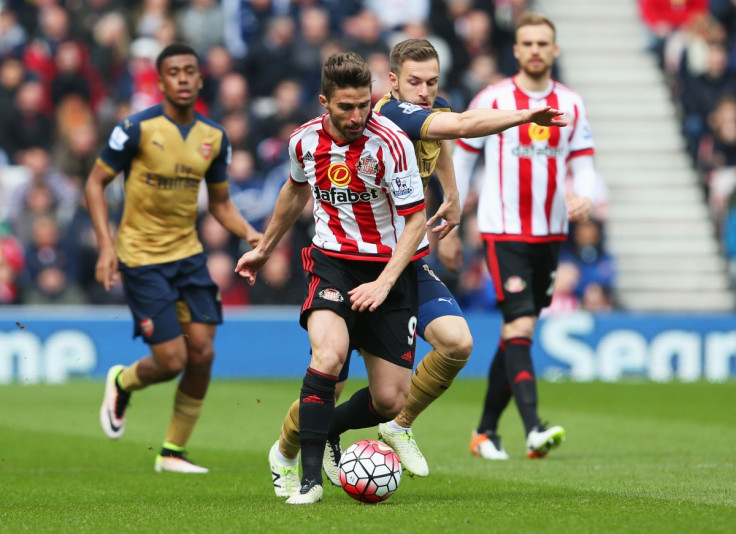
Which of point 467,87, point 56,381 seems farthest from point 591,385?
point 56,381

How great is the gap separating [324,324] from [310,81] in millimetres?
10587

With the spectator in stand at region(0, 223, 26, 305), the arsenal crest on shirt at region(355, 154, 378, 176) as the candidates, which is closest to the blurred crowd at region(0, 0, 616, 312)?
the spectator in stand at region(0, 223, 26, 305)

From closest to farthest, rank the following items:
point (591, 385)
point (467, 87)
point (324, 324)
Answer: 1. point (324, 324)
2. point (591, 385)
3. point (467, 87)

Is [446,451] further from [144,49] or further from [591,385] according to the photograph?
[144,49]

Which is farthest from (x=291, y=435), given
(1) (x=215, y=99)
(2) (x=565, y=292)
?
(1) (x=215, y=99)

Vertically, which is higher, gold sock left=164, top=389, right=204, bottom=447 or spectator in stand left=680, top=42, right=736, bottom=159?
spectator in stand left=680, top=42, right=736, bottom=159

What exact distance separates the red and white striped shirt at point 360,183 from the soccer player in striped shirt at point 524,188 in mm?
2284

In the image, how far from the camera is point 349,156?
5996mm

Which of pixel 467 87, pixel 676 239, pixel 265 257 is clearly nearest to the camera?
pixel 265 257

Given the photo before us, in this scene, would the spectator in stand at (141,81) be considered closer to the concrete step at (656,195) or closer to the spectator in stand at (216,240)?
the spectator in stand at (216,240)

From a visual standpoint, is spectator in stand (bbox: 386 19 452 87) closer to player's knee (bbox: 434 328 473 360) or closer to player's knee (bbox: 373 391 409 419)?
player's knee (bbox: 434 328 473 360)

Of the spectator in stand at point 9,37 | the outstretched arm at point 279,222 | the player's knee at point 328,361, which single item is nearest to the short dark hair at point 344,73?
the outstretched arm at point 279,222

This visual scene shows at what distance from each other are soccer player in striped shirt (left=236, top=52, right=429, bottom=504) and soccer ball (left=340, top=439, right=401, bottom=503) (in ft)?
0.46

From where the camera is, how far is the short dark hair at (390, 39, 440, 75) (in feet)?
21.7
